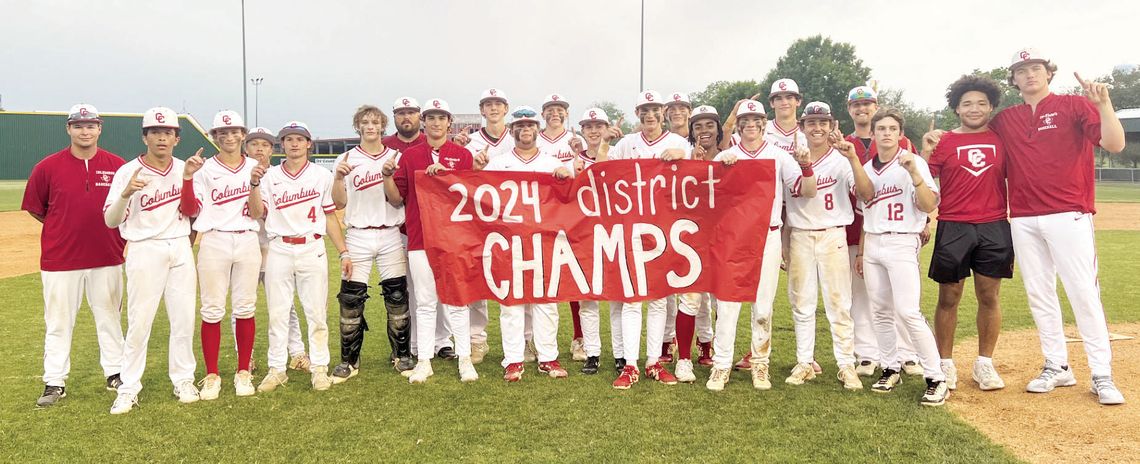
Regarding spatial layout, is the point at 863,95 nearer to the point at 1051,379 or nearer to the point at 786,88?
the point at 786,88

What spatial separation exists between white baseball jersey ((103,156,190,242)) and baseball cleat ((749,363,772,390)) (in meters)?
4.64

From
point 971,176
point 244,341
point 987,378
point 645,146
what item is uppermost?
point 645,146

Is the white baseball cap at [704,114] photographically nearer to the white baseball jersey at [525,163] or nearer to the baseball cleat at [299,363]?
the white baseball jersey at [525,163]

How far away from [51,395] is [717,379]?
5172 mm

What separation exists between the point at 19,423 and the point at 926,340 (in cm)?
654

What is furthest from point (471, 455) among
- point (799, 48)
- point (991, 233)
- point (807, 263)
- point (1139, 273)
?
point (799, 48)

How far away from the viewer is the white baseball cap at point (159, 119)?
4.93 m

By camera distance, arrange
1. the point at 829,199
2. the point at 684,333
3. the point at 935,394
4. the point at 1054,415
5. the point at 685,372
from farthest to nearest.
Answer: the point at 684,333, the point at 685,372, the point at 829,199, the point at 935,394, the point at 1054,415

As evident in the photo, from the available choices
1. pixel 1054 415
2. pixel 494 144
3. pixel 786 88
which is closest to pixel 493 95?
pixel 494 144

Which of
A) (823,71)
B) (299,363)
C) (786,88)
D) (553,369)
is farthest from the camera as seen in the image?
(823,71)

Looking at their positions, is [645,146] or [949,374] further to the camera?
[645,146]

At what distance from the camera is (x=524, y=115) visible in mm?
5723

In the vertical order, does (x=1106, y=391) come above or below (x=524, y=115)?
below

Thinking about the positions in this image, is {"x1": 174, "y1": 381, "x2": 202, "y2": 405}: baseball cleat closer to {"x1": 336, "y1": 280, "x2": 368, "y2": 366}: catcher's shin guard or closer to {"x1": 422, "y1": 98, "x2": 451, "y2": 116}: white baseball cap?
{"x1": 336, "y1": 280, "x2": 368, "y2": 366}: catcher's shin guard
